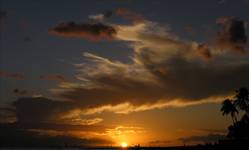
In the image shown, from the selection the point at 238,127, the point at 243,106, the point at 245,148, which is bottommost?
the point at 245,148

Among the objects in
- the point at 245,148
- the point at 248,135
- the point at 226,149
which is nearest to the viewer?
the point at 245,148

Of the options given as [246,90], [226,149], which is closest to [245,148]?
[226,149]

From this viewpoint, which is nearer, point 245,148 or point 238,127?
point 245,148

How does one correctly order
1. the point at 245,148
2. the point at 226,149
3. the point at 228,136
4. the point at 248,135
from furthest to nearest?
1. the point at 228,136
2. the point at 248,135
3. the point at 226,149
4. the point at 245,148

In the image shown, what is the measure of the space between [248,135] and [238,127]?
397 cm

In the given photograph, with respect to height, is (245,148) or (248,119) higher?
(248,119)

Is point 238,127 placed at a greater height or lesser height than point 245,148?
greater

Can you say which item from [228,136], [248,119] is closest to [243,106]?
[248,119]

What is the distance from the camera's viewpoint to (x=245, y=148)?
3324 inches

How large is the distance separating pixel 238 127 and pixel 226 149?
1535 cm

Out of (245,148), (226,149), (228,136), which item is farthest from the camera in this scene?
(228,136)

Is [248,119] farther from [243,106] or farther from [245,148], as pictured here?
[245,148]

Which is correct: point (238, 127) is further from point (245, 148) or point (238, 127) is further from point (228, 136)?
point (245, 148)

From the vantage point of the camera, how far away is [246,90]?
4200 inches
